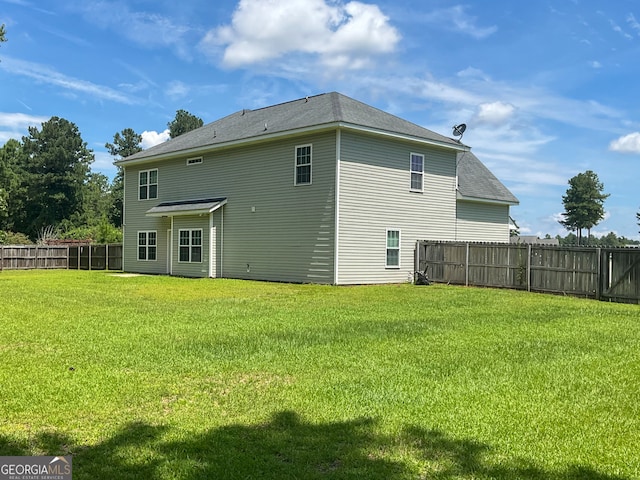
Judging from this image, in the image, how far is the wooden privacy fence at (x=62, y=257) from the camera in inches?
1163

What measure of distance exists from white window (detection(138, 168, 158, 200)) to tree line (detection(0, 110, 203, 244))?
101ft

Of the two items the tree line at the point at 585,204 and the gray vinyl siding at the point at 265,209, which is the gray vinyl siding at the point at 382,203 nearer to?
the gray vinyl siding at the point at 265,209

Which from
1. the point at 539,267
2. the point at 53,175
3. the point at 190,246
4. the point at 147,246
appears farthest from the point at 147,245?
the point at 53,175

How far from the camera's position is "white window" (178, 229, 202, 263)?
22219 mm

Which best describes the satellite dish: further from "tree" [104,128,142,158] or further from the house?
"tree" [104,128,142,158]

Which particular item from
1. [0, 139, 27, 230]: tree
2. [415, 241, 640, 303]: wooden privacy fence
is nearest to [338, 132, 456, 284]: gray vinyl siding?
[415, 241, 640, 303]: wooden privacy fence

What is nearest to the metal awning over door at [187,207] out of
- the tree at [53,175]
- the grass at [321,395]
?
the grass at [321,395]

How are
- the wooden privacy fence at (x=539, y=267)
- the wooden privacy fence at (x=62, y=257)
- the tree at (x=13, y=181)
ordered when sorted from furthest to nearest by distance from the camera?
the tree at (x=13, y=181) < the wooden privacy fence at (x=62, y=257) < the wooden privacy fence at (x=539, y=267)

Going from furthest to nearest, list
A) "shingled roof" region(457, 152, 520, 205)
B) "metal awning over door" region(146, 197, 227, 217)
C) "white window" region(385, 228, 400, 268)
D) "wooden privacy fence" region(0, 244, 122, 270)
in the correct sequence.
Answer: "wooden privacy fence" region(0, 244, 122, 270) < "shingled roof" region(457, 152, 520, 205) < "metal awning over door" region(146, 197, 227, 217) < "white window" region(385, 228, 400, 268)

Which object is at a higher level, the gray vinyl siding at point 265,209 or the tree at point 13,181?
the tree at point 13,181

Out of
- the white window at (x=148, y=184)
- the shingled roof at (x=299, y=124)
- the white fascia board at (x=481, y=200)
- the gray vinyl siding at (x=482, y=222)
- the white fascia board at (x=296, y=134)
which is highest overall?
the shingled roof at (x=299, y=124)

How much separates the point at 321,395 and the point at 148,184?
873 inches

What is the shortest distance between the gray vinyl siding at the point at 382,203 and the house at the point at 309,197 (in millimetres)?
37

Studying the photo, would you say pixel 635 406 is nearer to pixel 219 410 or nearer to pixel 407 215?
pixel 219 410
